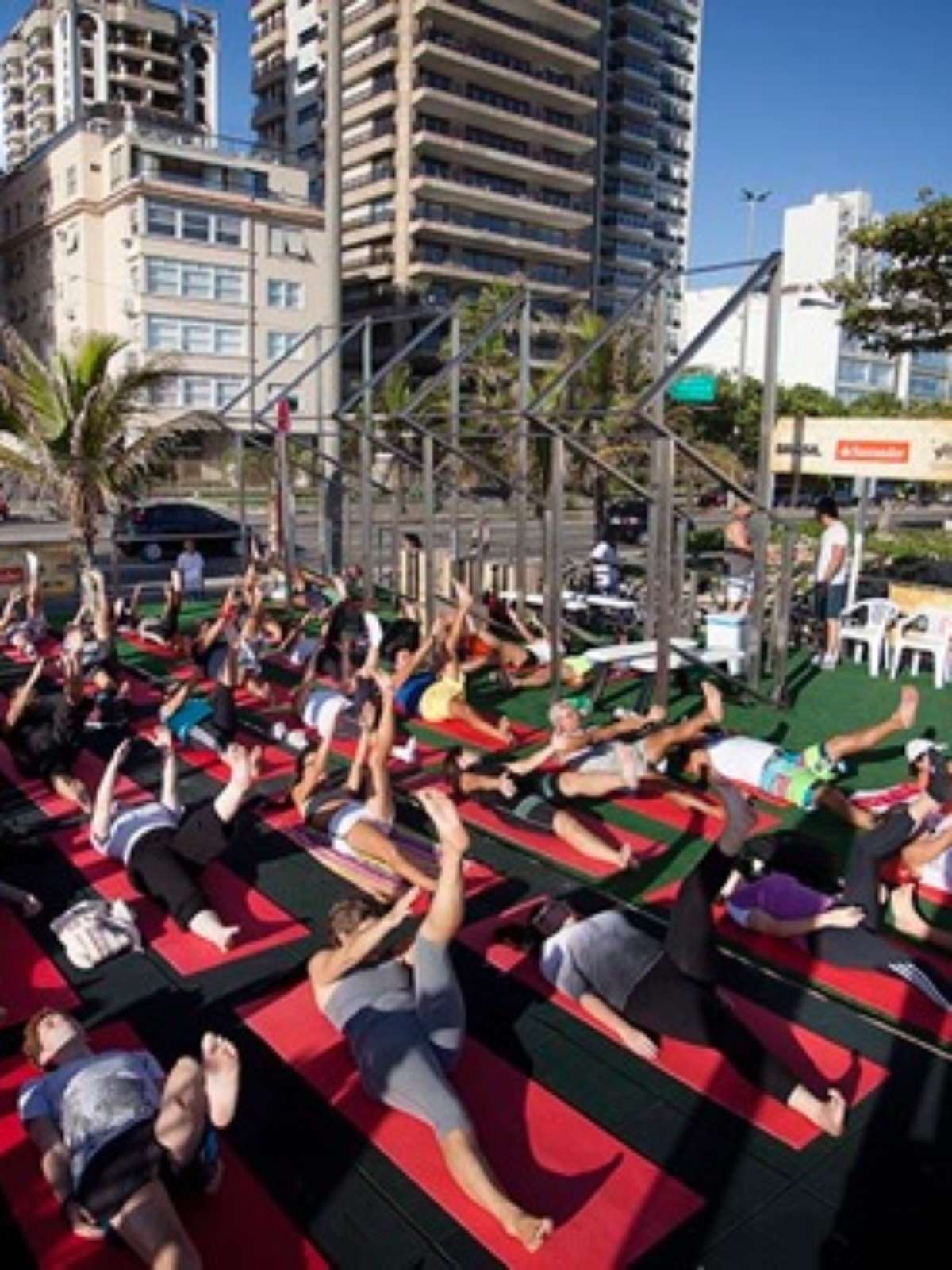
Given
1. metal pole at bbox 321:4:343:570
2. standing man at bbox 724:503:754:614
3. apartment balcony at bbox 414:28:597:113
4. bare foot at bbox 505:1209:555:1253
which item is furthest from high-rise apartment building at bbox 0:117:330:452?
bare foot at bbox 505:1209:555:1253

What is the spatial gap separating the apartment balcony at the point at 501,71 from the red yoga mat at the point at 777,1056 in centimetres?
6082

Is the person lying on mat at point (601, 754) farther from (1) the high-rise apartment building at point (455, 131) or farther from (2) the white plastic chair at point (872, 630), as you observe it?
(1) the high-rise apartment building at point (455, 131)

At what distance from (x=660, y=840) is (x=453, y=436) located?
7.57m

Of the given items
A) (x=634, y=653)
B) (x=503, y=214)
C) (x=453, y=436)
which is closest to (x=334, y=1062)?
(x=634, y=653)

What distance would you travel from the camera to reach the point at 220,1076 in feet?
12.1

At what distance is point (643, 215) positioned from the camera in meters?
77.2

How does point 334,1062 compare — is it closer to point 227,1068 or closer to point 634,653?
point 227,1068

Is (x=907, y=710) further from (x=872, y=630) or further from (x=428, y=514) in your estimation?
(x=428, y=514)

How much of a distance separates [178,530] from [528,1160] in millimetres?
21458

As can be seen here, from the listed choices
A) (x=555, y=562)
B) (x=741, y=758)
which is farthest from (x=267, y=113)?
(x=741, y=758)

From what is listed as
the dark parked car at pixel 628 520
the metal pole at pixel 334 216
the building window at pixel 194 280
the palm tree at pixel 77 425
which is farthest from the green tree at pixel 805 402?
the palm tree at pixel 77 425

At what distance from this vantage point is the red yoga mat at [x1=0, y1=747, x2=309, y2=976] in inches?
218

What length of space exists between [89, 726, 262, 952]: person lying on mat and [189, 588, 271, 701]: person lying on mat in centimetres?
374

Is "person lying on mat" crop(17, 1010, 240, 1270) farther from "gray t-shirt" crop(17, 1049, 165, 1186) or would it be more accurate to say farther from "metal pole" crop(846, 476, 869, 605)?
"metal pole" crop(846, 476, 869, 605)
